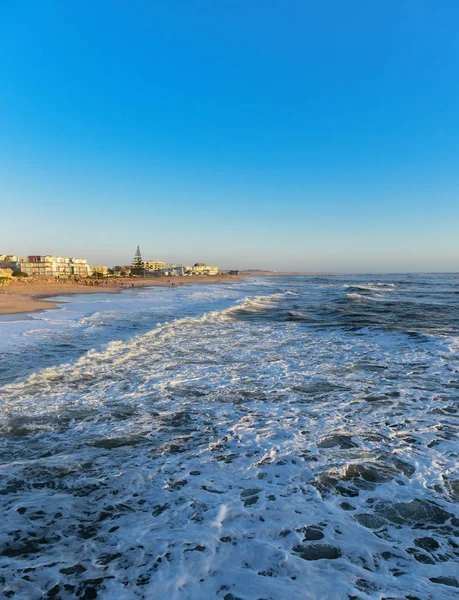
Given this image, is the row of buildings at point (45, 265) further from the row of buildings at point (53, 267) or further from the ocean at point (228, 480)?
the ocean at point (228, 480)

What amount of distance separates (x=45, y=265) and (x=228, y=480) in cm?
13722

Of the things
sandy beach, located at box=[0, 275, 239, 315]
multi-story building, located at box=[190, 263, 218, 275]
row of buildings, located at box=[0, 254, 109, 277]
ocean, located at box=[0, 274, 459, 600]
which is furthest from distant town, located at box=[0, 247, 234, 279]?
ocean, located at box=[0, 274, 459, 600]

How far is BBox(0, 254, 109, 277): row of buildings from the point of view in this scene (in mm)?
122312

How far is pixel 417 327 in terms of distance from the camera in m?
16.8

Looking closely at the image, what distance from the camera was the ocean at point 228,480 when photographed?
294cm

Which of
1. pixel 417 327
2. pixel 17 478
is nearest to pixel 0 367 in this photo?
pixel 17 478

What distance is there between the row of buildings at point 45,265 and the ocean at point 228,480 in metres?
117

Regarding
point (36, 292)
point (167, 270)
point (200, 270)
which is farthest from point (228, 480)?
point (200, 270)

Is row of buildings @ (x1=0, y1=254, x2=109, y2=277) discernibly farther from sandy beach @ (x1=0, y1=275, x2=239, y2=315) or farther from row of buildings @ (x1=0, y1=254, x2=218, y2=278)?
sandy beach @ (x1=0, y1=275, x2=239, y2=315)

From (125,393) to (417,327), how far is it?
14607mm

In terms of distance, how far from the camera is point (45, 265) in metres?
124

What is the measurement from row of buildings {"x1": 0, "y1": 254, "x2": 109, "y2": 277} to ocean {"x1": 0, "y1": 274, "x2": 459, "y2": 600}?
11721 cm

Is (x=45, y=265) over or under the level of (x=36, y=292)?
over

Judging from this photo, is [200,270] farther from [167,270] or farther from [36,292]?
[36,292]
